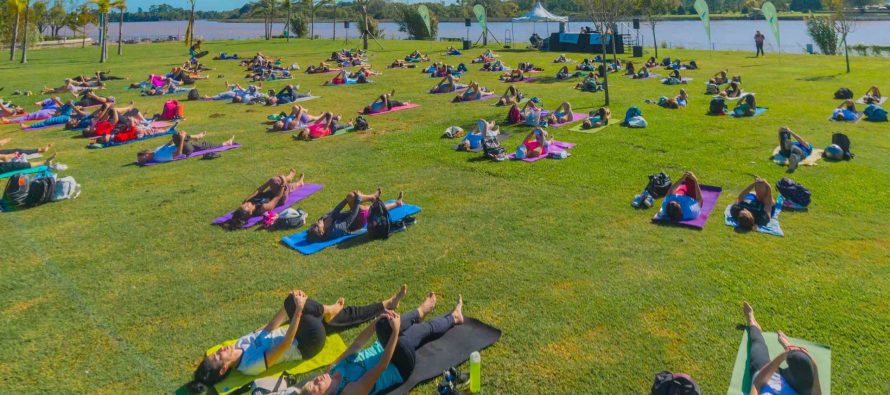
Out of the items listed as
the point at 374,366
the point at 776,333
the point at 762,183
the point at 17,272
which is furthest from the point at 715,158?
the point at 17,272

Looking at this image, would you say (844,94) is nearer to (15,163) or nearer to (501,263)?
(501,263)

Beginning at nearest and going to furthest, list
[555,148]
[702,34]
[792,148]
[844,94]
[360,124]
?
[792,148] → [555,148] → [360,124] → [844,94] → [702,34]

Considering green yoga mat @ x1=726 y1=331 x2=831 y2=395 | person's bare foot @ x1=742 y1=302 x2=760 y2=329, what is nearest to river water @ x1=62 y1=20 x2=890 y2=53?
person's bare foot @ x1=742 y1=302 x2=760 y2=329

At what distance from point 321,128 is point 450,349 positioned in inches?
420

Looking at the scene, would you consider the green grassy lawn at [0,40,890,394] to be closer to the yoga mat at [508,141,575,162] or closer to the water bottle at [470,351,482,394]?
the water bottle at [470,351,482,394]

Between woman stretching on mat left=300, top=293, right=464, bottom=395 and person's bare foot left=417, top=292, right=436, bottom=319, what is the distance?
49 cm

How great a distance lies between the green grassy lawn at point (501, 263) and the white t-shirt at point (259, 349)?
1.77 ft

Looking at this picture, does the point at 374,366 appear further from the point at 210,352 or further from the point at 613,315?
the point at 613,315

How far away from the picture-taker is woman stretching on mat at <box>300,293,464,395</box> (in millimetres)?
4891

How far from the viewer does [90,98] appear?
64.0 ft

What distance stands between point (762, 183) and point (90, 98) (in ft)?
67.8

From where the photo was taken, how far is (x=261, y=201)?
31.8ft

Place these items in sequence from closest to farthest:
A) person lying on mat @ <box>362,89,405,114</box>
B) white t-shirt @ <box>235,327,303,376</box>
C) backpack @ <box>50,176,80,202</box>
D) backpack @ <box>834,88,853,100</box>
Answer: white t-shirt @ <box>235,327,303,376</box>
backpack @ <box>50,176,80,202</box>
backpack @ <box>834,88,853,100</box>
person lying on mat @ <box>362,89,405,114</box>

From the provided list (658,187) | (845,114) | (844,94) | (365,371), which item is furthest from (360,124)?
(844,94)
